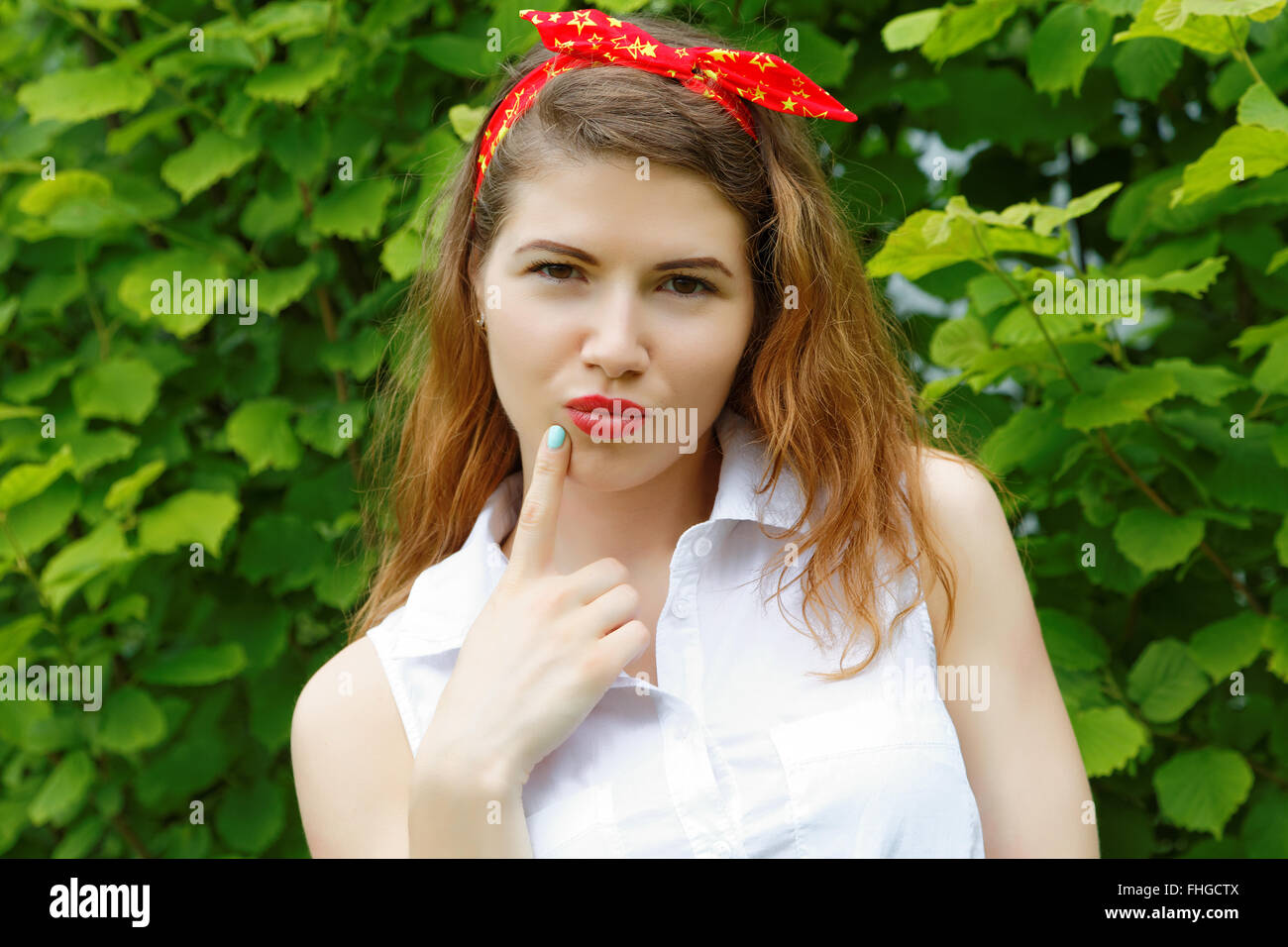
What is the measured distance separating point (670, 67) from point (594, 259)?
0.31 metres

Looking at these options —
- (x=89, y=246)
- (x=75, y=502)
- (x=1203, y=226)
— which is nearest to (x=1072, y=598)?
(x=1203, y=226)

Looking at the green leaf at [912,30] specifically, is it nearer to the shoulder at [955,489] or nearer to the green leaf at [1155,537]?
the shoulder at [955,489]

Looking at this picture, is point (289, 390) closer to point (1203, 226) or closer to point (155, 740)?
point (155, 740)

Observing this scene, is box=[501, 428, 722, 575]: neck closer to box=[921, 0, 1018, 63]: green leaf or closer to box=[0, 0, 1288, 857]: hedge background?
box=[0, 0, 1288, 857]: hedge background

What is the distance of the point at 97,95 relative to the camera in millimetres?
2176

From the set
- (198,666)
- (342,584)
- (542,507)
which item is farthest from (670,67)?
(198,666)

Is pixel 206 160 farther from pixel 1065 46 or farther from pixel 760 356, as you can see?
pixel 1065 46

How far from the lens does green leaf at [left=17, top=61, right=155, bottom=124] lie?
2.15 meters

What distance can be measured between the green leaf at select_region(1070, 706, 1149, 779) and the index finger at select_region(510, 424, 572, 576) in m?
0.89

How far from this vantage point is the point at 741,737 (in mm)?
1437

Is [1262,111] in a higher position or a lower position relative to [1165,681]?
higher

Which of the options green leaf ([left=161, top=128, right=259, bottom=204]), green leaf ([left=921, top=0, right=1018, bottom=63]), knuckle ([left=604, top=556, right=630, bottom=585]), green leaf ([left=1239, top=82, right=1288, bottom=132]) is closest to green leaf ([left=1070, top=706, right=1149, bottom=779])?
knuckle ([left=604, top=556, right=630, bottom=585])

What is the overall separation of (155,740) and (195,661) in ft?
0.55

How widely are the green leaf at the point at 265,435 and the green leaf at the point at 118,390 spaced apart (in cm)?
19
